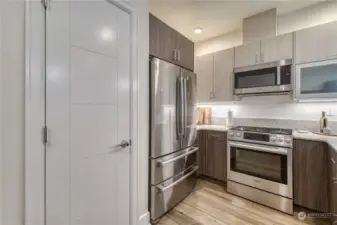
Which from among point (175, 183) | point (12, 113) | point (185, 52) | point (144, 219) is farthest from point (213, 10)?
point (144, 219)

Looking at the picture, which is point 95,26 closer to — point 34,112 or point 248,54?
point 34,112

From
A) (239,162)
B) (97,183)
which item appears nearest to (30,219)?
(97,183)

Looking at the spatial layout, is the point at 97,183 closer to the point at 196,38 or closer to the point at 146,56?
the point at 146,56

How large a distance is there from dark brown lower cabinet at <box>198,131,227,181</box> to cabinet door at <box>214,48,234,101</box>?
690 millimetres

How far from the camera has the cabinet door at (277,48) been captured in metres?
2.52

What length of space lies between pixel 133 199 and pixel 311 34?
2.97 m

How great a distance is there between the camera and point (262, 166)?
248 centimetres

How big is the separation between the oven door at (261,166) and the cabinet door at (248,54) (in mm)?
1293

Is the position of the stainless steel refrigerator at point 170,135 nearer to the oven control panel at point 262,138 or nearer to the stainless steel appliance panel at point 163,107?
the stainless steel appliance panel at point 163,107

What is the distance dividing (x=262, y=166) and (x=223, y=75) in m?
1.61

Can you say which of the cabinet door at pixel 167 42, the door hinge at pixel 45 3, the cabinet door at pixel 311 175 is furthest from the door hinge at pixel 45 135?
the cabinet door at pixel 311 175

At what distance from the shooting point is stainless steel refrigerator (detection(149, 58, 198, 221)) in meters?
2.01

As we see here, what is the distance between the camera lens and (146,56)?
6.32ft

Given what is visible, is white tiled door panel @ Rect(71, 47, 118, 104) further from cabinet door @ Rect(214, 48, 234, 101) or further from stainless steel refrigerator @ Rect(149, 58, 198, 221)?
cabinet door @ Rect(214, 48, 234, 101)
